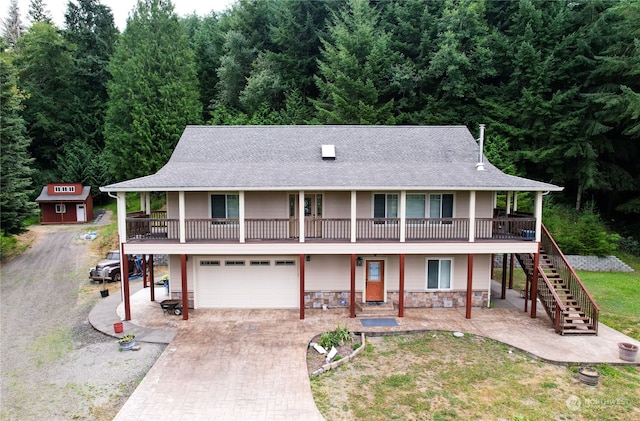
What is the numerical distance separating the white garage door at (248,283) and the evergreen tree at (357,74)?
1555cm

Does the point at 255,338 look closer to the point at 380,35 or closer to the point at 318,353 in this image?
the point at 318,353

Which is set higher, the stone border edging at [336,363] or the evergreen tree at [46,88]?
the evergreen tree at [46,88]

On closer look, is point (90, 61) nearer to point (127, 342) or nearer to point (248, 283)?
point (248, 283)

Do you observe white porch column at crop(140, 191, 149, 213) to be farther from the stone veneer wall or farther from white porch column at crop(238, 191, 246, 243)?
the stone veneer wall

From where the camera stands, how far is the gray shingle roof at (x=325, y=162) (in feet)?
43.1

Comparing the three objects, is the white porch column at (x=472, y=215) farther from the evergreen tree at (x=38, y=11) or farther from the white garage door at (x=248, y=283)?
the evergreen tree at (x=38, y=11)

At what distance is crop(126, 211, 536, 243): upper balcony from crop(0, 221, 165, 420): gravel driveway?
3897 millimetres

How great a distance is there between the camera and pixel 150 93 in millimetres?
29188

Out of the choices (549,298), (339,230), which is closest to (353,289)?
(339,230)

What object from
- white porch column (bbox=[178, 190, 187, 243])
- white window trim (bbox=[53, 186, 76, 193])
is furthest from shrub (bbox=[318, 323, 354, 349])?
white window trim (bbox=[53, 186, 76, 193])

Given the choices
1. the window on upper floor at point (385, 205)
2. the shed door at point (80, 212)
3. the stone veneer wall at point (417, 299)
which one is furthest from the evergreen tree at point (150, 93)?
the window on upper floor at point (385, 205)

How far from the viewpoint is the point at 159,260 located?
74.6 feet

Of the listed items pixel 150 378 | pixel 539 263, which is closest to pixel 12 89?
pixel 150 378

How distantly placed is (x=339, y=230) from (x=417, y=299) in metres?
4.24
